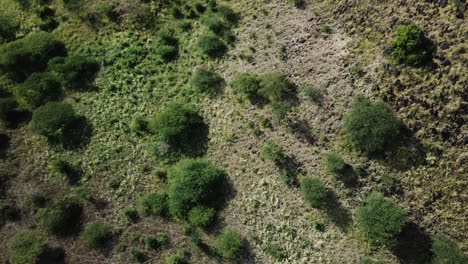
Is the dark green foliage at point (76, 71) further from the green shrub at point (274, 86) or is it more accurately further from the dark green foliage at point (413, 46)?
the dark green foliage at point (413, 46)

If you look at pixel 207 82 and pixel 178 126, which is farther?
pixel 207 82

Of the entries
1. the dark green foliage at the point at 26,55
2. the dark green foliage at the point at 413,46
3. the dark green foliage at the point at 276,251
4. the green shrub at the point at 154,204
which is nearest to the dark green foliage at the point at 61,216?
the green shrub at the point at 154,204

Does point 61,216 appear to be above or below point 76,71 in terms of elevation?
below

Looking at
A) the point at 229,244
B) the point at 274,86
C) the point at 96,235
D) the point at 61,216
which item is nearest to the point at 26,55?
the point at 61,216

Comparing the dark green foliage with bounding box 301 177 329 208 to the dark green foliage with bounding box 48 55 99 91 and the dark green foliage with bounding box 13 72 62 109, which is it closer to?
the dark green foliage with bounding box 48 55 99 91

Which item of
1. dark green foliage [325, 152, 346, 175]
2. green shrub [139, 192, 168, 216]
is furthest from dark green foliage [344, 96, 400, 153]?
green shrub [139, 192, 168, 216]

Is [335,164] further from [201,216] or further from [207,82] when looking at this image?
[207,82]

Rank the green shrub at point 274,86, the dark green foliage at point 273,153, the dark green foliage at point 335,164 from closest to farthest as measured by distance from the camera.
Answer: the dark green foliage at point 335,164 → the dark green foliage at point 273,153 → the green shrub at point 274,86
